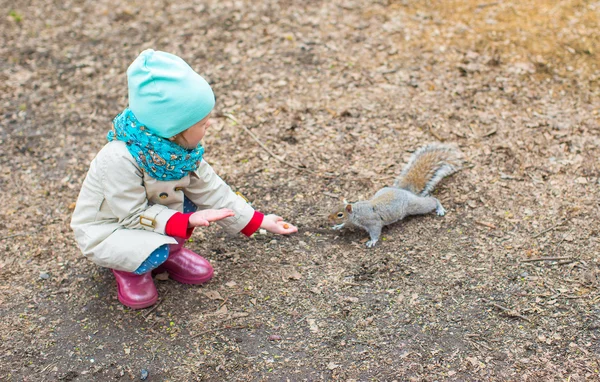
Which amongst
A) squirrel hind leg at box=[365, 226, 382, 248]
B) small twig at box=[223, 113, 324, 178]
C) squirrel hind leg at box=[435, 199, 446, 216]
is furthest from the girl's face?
squirrel hind leg at box=[435, 199, 446, 216]

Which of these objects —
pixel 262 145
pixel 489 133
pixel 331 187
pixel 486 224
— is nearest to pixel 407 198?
pixel 486 224

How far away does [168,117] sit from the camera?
2.55 m

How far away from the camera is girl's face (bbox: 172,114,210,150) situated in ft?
8.75

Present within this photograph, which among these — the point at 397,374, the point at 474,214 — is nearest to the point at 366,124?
the point at 474,214

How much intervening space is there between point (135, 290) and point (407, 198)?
1.64 metres

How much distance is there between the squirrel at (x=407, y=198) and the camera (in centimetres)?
340

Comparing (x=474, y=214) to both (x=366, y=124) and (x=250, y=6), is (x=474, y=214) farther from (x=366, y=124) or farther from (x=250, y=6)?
(x=250, y=6)

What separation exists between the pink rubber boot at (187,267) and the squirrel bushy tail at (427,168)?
133 cm

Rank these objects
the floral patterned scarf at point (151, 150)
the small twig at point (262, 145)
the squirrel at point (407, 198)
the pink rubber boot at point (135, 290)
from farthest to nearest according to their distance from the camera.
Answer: the small twig at point (262, 145) < the squirrel at point (407, 198) < the pink rubber boot at point (135, 290) < the floral patterned scarf at point (151, 150)

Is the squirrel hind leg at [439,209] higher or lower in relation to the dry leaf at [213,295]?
higher

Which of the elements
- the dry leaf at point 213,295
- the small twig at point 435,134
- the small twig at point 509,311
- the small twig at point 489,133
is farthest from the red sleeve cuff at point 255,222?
the small twig at point 489,133

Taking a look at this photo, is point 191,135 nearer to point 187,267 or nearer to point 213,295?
point 187,267

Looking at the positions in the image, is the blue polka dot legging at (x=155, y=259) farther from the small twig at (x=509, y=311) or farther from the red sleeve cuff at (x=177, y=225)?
the small twig at (x=509, y=311)

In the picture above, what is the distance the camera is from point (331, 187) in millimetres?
3918
